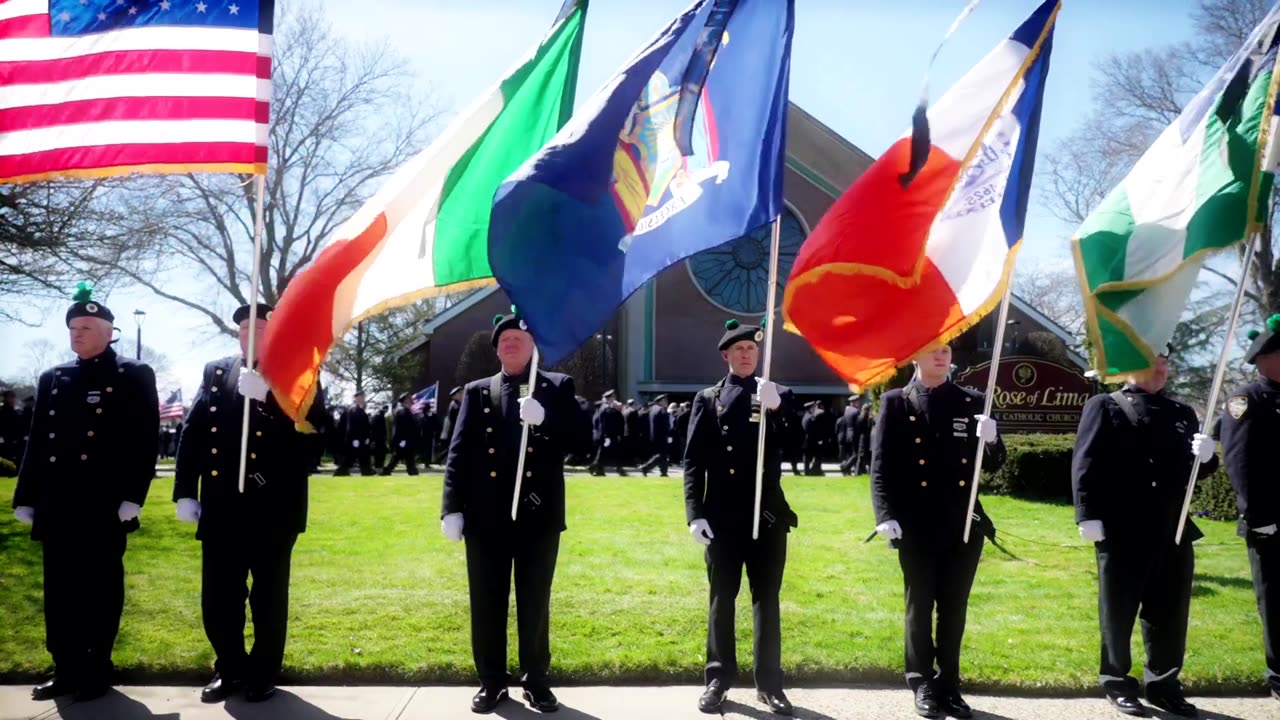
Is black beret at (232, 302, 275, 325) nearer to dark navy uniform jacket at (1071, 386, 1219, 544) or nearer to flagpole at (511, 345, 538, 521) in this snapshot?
flagpole at (511, 345, 538, 521)

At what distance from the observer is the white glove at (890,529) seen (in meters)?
5.34

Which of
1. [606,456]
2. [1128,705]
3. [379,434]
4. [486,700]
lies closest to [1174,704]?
[1128,705]

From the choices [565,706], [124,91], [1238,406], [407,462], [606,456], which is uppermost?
[124,91]

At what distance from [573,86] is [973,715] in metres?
4.28

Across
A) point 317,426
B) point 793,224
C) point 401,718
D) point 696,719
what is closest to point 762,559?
Result: point 696,719

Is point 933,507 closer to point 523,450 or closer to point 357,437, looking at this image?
point 523,450

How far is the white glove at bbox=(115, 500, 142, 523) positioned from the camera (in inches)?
221

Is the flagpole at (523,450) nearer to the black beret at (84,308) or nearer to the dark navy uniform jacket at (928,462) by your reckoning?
the dark navy uniform jacket at (928,462)

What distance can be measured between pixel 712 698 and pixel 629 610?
2329 mm

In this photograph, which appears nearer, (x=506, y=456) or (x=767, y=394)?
(x=767, y=394)

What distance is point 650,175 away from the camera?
5066 millimetres

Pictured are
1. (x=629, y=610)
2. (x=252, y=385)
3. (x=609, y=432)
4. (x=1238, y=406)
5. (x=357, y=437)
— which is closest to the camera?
(x=252, y=385)

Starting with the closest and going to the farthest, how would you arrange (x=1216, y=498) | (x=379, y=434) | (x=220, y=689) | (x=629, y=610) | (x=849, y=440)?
(x=220, y=689) → (x=629, y=610) → (x=1216, y=498) → (x=379, y=434) → (x=849, y=440)

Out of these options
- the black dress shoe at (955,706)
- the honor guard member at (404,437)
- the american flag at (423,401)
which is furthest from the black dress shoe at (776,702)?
the american flag at (423,401)
